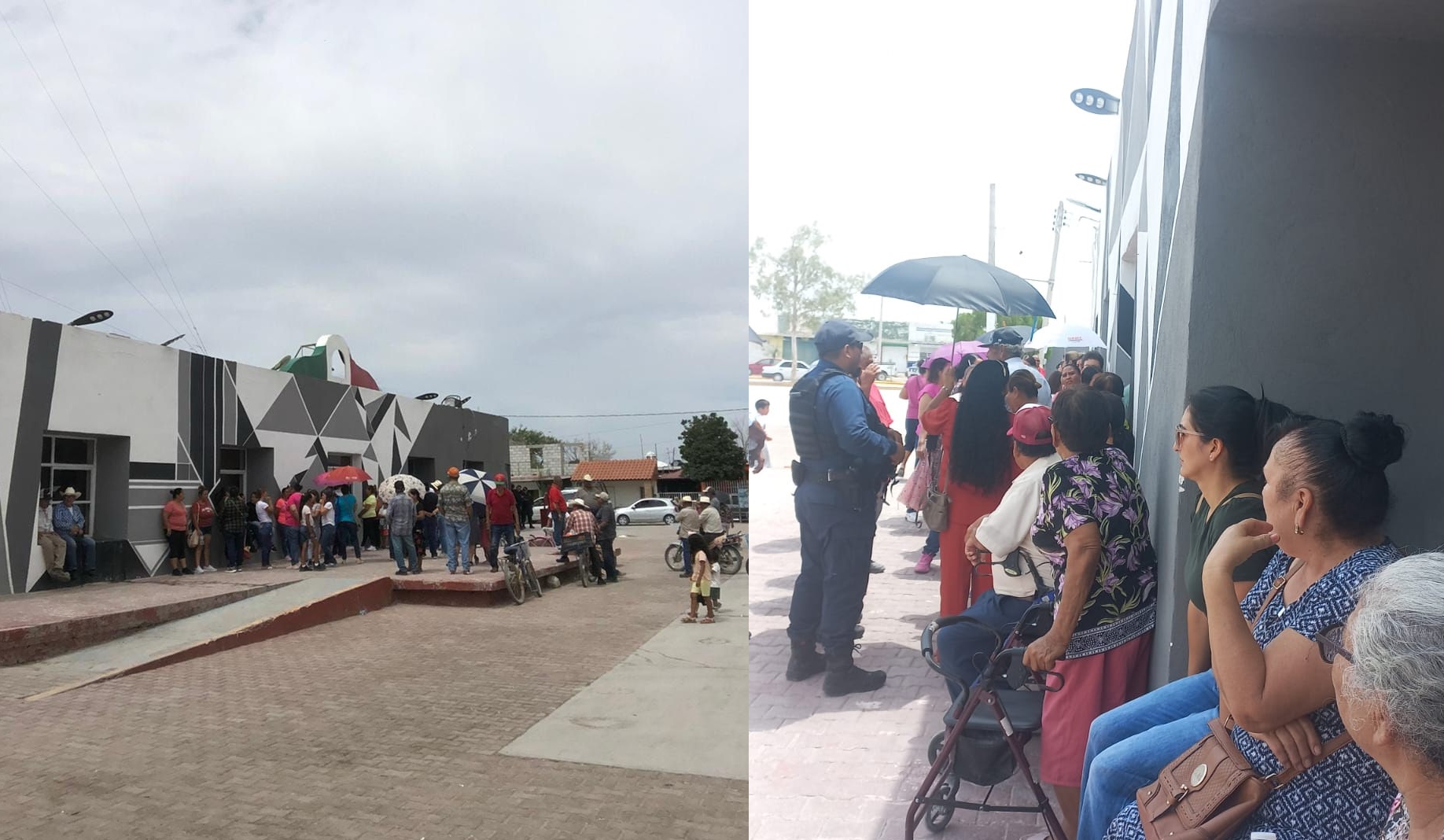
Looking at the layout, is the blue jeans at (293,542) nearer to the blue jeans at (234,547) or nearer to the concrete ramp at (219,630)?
the blue jeans at (234,547)

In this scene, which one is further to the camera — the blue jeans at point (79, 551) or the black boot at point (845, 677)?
the blue jeans at point (79, 551)

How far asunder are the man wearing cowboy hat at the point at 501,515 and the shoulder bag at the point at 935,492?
9264 mm

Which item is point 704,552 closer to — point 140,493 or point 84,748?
point 84,748

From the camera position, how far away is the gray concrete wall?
185 centimetres

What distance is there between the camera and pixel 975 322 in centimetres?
255

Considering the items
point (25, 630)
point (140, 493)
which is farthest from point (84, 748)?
point (140, 493)

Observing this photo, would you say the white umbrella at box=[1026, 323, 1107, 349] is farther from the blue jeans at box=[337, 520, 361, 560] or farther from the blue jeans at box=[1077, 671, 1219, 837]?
the blue jeans at box=[337, 520, 361, 560]

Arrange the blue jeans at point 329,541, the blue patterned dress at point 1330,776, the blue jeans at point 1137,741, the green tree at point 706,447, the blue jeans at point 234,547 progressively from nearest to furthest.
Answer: the blue patterned dress at point 1330,776, the blue jeans at point 1137,741, the blue jeans at point 234,547, the blue jeans at point 329,541, the green tree at point 706,447

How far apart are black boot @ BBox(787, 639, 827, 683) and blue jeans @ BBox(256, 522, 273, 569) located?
12721mm

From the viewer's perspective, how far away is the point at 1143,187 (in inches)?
98.0

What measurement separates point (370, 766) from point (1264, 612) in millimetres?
4933

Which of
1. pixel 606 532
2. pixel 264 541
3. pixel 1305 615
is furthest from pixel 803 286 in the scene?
pixel 264 541

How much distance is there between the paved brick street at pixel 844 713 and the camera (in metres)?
2.44

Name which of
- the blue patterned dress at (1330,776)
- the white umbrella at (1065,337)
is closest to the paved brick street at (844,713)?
the white umbrella at (1065,337)
